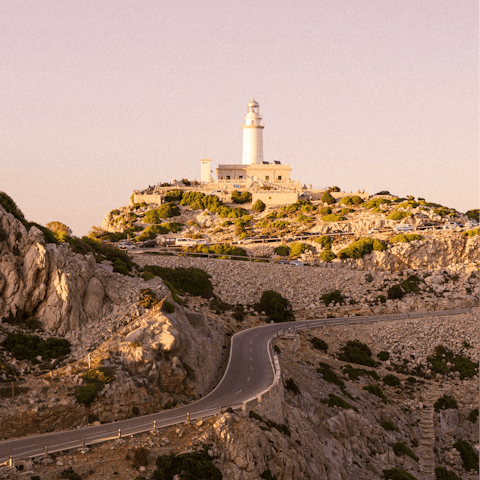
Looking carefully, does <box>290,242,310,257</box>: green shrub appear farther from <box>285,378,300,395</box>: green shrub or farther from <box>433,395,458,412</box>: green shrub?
<box>285,378,300,395</box>: green shrub

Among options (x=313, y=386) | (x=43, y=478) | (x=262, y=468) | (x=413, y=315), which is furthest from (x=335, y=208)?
(x=43, y=478)

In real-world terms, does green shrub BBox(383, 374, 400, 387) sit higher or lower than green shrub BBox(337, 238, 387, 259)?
lower

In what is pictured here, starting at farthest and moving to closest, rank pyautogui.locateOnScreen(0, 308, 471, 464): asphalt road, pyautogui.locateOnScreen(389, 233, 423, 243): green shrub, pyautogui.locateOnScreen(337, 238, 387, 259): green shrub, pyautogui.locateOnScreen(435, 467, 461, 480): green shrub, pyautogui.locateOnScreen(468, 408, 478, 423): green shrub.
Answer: pyautogui.locateOnScreen(389, 233, 423, 243): green shrub → pyautogui.locateOnScreen(337, 238, 387, 259): green shrub → pyautogui.locateOnScreen(468, 408, 478, 423): green shrub → pyautogui.locateOnScreen(435, 467, 461, 480): green shrub → pyautogui.locateOnScreen(0, 308, 471, 464): asphalt road

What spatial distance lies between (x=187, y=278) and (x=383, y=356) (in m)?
18.8

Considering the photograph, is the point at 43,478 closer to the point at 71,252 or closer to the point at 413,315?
the point at 71,252

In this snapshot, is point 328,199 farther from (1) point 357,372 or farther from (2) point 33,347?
(2) point 33,347

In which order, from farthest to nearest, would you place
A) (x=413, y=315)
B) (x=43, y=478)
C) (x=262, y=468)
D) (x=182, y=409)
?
(x=413, y=315), (x=182, y=409), (x=262, y=468), (x=43, y=478)

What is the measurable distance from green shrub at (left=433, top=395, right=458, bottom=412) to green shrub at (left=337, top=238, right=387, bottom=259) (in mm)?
25704

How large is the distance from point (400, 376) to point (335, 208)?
4496 centimetres

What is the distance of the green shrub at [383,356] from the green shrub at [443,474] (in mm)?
11888

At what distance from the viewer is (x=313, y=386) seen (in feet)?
126

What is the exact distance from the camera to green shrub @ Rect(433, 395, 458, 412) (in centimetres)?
4175

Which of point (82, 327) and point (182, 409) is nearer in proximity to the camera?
point (182, 409)

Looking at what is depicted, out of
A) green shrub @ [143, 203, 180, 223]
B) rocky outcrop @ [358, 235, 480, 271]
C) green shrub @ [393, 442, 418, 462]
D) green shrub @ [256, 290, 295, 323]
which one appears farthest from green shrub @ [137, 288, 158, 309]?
green shrub @ [143, 203, 180, 223]
